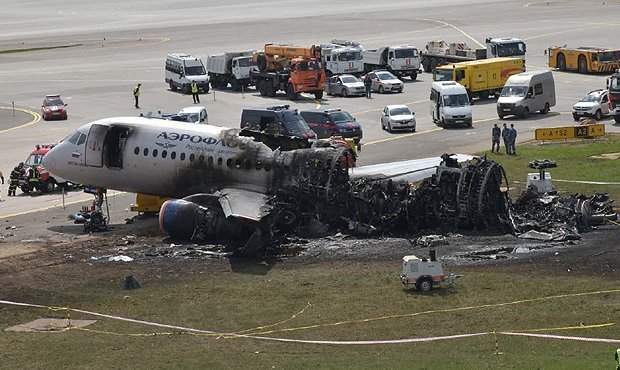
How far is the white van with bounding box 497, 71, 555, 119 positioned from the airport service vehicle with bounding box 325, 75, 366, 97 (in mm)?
14537

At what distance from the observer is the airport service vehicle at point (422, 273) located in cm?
3919

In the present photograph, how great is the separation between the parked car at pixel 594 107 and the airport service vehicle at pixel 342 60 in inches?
1074

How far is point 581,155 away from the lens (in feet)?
214

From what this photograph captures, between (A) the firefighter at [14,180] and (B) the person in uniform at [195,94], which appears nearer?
(A) the firefighter at [14,180]

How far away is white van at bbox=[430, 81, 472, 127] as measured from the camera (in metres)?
79.2

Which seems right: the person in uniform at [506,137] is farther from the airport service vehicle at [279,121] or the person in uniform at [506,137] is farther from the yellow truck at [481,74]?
the yellow truck at [481,74]

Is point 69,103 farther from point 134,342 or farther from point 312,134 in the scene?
point 134,342

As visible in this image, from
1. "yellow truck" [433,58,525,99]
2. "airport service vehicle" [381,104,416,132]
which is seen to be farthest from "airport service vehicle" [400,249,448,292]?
"yellow truck" [433,58,525,99]

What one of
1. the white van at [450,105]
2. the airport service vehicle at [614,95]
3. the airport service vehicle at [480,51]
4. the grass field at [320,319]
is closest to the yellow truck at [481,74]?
the white van at [450,105]

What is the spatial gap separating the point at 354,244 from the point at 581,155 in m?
22.5

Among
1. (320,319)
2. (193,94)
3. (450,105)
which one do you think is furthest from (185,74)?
(320,319)

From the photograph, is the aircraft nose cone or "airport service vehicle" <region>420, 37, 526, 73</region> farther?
"airport service vehicle" <region>420, 37, 526, 73</region>

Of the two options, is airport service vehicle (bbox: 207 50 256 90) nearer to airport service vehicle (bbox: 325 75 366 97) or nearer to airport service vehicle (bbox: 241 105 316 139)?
airport service vehicle (bbox: 325 75 366 97)

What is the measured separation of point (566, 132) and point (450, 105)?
33.0 feet
